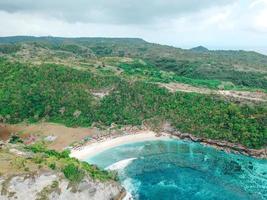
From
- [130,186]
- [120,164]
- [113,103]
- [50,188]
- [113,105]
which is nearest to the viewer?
[50,188]

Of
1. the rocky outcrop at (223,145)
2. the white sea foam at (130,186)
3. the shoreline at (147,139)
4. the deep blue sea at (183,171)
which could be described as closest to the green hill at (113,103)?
the rocky outcrop at (223,145)

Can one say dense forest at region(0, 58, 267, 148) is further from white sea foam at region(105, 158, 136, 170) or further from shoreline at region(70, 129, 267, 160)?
Answer: white sea foam at region(105, 158, 136, 170)

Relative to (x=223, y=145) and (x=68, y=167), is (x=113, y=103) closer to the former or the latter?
(x=223, y=145)

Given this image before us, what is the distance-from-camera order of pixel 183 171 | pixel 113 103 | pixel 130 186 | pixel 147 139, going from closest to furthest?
pixel 130 186
pixel 183 171
pixel 147 139
pixel 113 103

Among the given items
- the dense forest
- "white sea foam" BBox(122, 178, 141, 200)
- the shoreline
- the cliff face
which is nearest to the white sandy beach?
the shoreline

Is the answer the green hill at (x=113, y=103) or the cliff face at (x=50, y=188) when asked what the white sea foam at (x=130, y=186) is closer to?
the cliff face at (x=50, y=188)

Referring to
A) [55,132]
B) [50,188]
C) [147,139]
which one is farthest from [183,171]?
[55,132]

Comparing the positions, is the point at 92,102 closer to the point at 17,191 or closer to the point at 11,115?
the point at 11,115

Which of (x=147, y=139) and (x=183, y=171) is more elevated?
(x=147, y=139)
